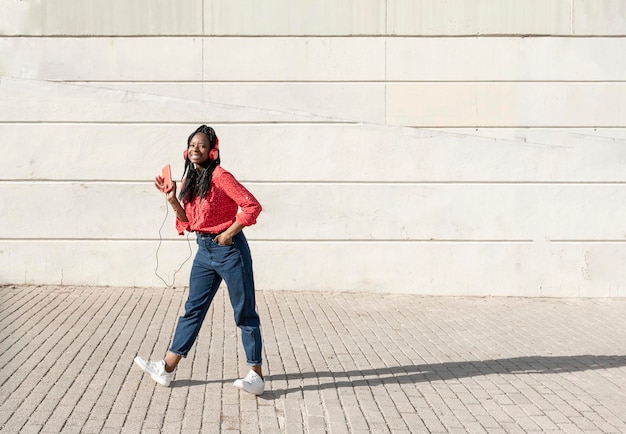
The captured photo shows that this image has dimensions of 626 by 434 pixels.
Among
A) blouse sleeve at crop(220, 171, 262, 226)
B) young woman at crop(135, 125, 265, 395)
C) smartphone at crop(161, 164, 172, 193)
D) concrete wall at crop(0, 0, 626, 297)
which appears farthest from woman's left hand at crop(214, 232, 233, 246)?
concrete wall at crop(0, 0, 626, 297)

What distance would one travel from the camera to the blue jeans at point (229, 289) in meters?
6.31

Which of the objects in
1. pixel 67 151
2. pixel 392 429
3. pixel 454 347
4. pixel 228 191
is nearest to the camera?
pixel 392 429

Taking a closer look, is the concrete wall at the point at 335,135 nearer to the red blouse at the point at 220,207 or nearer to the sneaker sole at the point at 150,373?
the sneaker sole at the point at 150,373

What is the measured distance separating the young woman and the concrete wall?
4.43 metres

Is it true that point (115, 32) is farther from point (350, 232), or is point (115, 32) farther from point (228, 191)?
point (228, 191)

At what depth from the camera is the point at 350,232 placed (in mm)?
10938

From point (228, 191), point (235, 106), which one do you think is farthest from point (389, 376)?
point (235, 106)

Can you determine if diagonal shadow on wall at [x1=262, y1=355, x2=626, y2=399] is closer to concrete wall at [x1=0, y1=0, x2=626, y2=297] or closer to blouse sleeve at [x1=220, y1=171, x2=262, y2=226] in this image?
blouse sleeve at [x1=220, y1=171, x2=262, y2=226]

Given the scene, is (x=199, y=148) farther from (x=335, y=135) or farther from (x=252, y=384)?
(x=335, y=135)

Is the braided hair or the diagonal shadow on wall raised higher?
the braided hair

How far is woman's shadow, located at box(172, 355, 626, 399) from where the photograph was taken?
22.0 feet

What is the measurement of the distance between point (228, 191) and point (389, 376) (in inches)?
78.7

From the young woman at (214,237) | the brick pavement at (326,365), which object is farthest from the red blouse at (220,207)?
the brick pavement at (326,365)

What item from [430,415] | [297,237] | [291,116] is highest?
[291,116]
